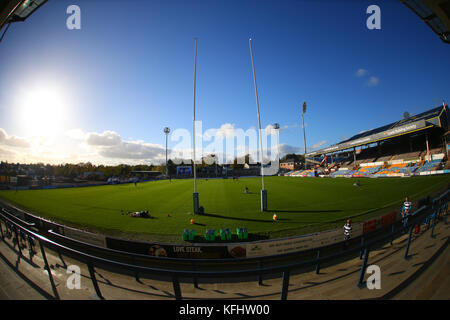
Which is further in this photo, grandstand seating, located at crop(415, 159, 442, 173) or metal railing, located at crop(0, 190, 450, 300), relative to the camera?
grandstand seating, located at crop(415, 159, 442, 173)

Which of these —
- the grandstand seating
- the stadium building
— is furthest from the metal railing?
the stadium building

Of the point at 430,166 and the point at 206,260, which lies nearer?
the point at 206,260

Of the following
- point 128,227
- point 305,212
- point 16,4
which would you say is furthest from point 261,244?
point 16,4

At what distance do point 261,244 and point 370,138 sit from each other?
55108 mm

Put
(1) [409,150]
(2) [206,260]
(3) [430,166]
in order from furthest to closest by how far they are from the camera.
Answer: (1) [409,150], (3) [430,166], (2) [206,260]

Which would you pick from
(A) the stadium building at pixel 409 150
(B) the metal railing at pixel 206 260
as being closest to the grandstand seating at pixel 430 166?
(A) the stadium building at pixel 409 150

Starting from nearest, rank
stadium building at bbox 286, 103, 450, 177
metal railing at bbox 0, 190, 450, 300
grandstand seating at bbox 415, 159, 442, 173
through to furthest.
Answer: metal railing at bbox 0, 190, 450, 300, grandstand seating at bbox 415, 159, 442, 173, stadium building at bbox 286, 103, 450, 177

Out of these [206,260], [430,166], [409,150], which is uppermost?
[409,150]

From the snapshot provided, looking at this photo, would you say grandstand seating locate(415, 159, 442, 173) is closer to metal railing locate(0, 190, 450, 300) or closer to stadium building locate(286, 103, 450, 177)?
stadium building locate(286, 103, 450, 177)

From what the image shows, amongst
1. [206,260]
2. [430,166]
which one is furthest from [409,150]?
[206,260]

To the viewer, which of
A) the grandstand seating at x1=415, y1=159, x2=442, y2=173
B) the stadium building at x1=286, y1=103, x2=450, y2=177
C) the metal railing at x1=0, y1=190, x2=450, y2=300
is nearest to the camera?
the metal railing at x1=0, y1=190, x2=450, y2=300

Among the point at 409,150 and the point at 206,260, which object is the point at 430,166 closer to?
the point at 409,150
